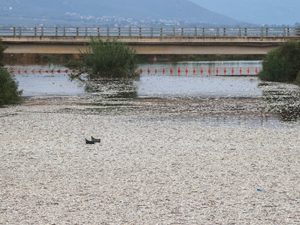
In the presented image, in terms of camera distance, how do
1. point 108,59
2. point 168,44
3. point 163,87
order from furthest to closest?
point 168,44 → point 108,59 → point 163,87

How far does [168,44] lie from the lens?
5531 cm

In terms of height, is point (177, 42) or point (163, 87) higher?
point (177, 42)

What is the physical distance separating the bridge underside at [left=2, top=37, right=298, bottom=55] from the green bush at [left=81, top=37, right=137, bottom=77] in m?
5.53

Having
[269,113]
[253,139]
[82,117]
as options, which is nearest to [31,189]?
[253,139]

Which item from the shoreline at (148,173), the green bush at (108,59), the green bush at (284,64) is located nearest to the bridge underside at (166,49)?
the green bush at (108,59)

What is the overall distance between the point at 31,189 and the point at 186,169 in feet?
11.3

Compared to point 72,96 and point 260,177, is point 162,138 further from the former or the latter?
point 72,96

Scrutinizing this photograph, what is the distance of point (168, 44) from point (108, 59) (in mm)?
9202

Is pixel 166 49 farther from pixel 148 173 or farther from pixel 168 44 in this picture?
pixel 148 173

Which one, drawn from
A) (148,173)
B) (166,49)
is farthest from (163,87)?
(148,173)

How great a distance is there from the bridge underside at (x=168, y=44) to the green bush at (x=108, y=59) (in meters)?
5.53

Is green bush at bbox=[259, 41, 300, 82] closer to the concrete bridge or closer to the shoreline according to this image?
the concrete bridge

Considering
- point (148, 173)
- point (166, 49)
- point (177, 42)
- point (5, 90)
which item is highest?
point (177, 42)

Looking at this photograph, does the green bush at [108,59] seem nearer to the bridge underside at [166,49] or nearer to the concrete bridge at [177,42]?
the concrete bridge at [177,42]
